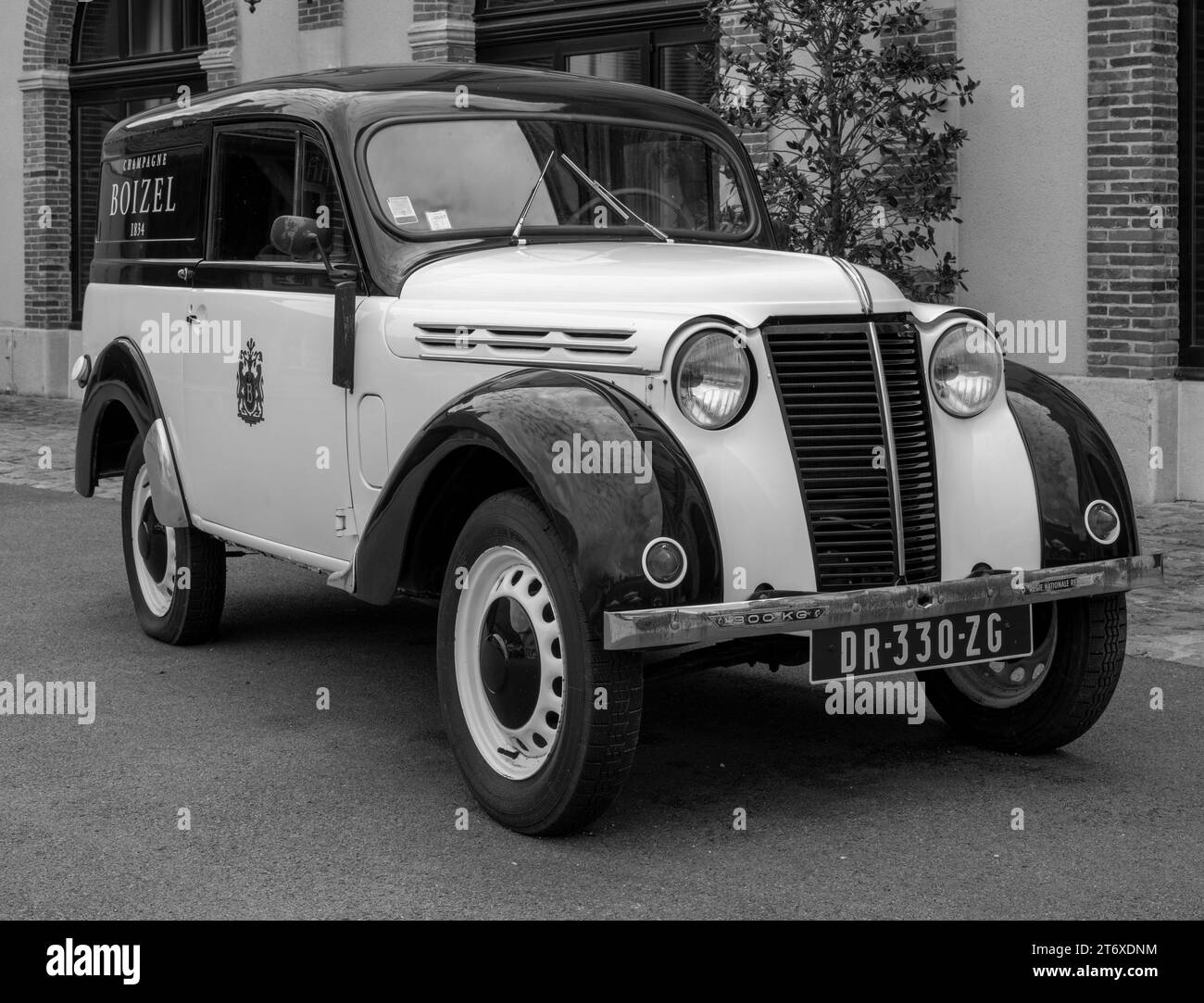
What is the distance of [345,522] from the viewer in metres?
5.47

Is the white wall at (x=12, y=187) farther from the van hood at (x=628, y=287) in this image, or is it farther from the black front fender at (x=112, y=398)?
the van hood at (x=628, y=287)

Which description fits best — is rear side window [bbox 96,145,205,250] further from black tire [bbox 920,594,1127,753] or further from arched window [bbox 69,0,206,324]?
arched window [bbox 69,0,206,324]

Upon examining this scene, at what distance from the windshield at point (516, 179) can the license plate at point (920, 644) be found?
6.14 ft

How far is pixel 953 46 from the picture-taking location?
11.0 m

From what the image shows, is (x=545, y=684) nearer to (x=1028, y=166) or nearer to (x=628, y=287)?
(x=628, y=287)

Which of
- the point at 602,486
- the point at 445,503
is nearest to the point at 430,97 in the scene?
the point at 445,503

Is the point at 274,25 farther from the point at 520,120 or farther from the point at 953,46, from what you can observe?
the point at 520,120

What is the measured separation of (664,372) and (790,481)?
0.43m

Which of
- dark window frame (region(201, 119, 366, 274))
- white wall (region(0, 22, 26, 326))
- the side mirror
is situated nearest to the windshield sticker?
dark window frame (region(201, 119, 366, 274))

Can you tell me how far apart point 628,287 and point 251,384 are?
1886mm

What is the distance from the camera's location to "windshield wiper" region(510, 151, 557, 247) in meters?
5.43
